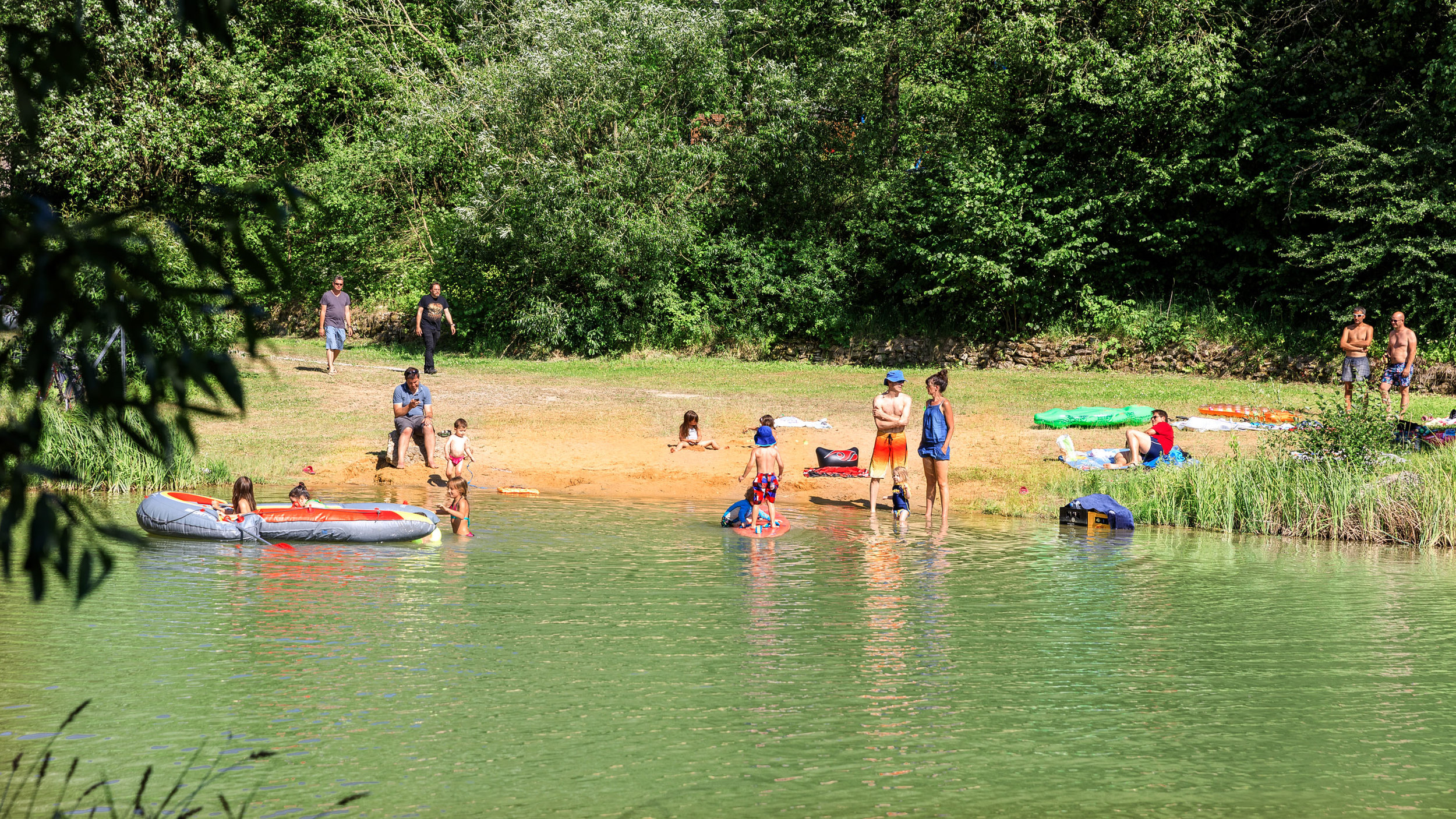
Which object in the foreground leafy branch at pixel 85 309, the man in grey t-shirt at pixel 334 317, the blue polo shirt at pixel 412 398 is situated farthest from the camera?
the man in grey t-shirt at pixel 334 317

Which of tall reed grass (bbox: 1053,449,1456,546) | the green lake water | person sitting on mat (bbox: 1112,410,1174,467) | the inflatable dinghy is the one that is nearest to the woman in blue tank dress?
the green lake water

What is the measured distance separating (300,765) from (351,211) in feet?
92.7

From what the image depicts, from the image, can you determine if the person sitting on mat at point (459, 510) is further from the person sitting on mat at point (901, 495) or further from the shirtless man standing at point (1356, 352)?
the shirtless man standing at point (1356, 352)

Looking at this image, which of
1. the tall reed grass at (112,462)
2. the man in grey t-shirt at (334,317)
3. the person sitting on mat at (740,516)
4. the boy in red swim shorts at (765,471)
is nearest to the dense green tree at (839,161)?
the man in grey t-shirt at (334,317)

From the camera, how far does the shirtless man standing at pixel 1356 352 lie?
2058 centimetres

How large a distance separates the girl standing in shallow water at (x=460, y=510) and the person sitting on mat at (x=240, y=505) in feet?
6.94

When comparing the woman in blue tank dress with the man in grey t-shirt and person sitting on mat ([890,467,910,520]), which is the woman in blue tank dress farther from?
the man in grey t-shirt

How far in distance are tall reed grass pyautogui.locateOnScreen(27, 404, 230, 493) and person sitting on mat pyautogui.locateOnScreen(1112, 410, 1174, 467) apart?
12.7m

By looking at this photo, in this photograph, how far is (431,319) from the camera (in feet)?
88.3

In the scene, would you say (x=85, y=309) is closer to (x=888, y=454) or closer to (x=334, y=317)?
(x=888, y=454)

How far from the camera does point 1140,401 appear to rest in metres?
24.2

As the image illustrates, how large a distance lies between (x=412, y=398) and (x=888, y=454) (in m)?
7.26

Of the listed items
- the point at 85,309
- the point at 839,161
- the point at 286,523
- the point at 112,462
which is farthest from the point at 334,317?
the point at 85,309

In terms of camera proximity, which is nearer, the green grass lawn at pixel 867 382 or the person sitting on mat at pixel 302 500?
the person sitting on mat at pixel 302 500
